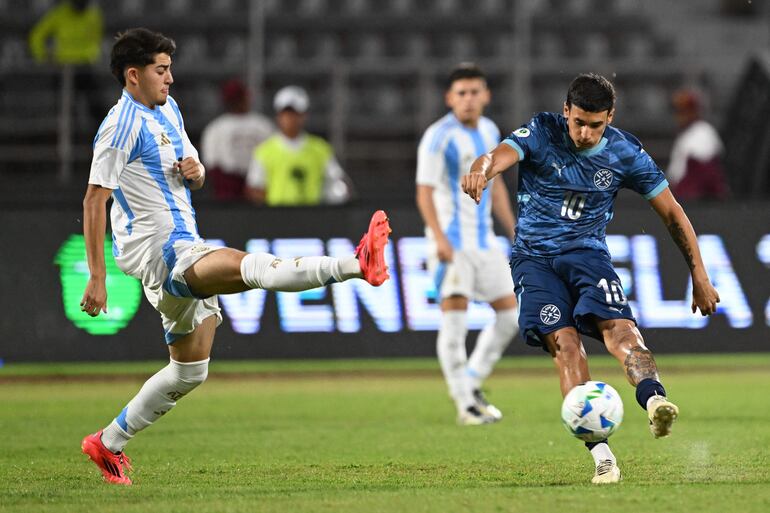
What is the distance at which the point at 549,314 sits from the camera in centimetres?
650

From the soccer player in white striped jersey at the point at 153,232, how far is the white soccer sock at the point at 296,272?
3.0 inches

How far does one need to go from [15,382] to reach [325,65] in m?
6.72

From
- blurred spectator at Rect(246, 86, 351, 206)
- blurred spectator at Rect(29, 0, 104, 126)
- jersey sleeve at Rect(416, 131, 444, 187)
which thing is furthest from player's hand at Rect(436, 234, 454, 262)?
blurred spectator at Rect(29, 0, 104, 126)

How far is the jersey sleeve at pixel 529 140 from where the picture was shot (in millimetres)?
6531

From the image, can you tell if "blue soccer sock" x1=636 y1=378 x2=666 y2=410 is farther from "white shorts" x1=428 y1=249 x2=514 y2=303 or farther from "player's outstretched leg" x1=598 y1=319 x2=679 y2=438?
"white shorts" x1=428 y1=249 x2=514 y2=303

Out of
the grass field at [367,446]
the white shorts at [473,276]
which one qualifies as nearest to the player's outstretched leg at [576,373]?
the grass field at [367,446]

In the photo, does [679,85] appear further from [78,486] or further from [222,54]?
[78,486]

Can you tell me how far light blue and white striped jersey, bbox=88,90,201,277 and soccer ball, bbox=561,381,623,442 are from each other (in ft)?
6.95

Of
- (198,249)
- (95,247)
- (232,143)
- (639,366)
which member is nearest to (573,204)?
(639,366)

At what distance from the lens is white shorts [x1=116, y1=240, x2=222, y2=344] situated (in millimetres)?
6543

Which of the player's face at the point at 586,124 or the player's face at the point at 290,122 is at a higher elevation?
the player's face at the point at 586,124

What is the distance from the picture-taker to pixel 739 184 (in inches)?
693

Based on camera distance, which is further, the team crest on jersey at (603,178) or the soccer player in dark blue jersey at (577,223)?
the team crest on jersey at (603,178)

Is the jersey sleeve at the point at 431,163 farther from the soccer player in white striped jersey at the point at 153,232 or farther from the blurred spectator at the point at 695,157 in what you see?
the blurred spectator at the point at 695,157
